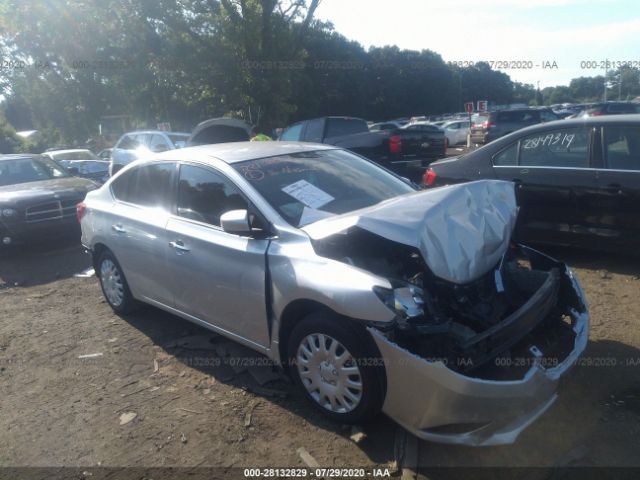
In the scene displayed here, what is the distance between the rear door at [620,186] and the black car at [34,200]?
7.31 m

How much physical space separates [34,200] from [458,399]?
24.7ft

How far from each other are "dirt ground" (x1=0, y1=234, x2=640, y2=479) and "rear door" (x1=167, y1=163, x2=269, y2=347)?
0.46m

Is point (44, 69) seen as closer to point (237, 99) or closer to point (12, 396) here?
point (237, 99)

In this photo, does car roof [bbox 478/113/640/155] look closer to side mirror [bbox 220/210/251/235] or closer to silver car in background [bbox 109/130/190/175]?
side mirror [bbox 220/210/251/235]

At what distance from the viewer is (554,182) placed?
226 inches

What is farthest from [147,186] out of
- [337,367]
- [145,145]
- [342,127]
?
[145,145]

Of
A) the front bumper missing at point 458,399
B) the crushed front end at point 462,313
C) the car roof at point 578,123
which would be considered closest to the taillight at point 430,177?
the car roof at point 578,123

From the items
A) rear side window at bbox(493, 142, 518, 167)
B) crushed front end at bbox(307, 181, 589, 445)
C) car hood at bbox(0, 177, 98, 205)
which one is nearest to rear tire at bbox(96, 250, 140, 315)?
crushed front end at bbox(307, 181, 589, 445)

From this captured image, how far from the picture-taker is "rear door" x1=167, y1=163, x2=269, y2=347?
3713mm

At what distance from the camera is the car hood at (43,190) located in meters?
8.20

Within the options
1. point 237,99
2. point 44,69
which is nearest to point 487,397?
point 237,99

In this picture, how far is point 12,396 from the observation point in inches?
166

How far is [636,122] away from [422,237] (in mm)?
3518

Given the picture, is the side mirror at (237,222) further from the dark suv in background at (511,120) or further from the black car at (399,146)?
the dark suv in background at (511,120)
